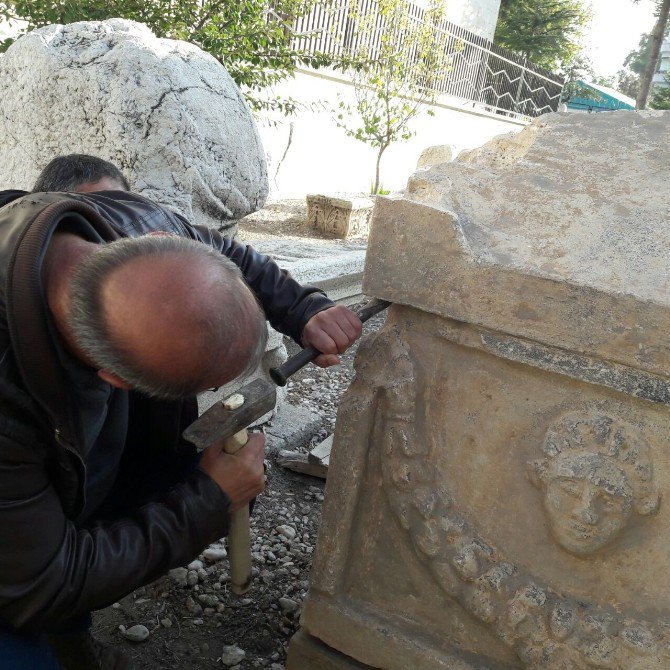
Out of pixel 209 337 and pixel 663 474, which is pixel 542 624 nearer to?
pixel 663 474

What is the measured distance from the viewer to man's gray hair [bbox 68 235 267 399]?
1119 millimetres

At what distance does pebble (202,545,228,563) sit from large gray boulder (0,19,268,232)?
1.40 meters

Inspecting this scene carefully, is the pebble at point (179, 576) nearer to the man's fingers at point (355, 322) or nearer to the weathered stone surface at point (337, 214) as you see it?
the man's fingers at point (355, 322)

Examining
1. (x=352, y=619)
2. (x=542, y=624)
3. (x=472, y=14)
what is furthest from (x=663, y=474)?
(x=472, y=14)

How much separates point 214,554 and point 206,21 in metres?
3.99

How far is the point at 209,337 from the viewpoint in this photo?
1.11 m

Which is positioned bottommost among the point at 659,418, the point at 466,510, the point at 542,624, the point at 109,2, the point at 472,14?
the point at 542,624

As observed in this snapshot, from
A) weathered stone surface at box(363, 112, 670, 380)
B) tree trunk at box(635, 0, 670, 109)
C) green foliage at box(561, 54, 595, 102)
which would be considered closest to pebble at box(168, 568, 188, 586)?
weathered stone surface at box(363, 112, 670, 380)

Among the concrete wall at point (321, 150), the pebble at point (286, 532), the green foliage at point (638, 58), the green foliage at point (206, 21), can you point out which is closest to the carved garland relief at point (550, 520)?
the pebble at point (286, 532)

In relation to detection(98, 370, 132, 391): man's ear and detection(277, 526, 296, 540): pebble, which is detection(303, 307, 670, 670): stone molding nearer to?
detection(98, 370, 132, 391): man's ear

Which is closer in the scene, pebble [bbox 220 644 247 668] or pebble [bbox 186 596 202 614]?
pebble [bbox 220 644 247 668]

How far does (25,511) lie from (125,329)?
0.40 metres

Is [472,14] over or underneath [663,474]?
over

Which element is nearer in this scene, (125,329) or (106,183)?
(125,329)
